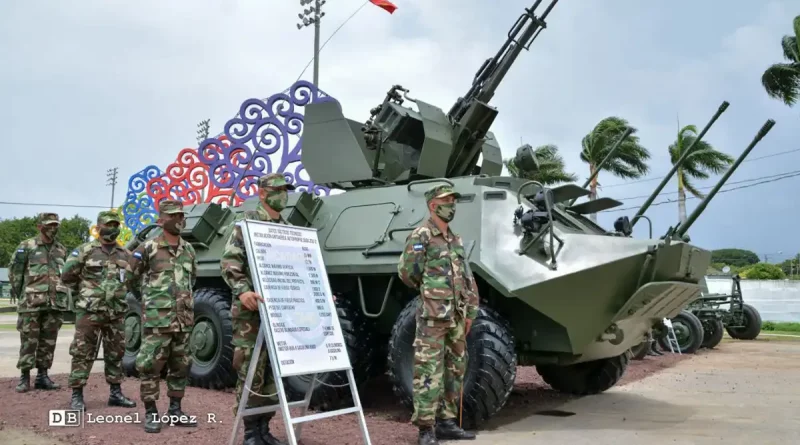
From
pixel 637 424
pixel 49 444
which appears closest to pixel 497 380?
pixel 637 424

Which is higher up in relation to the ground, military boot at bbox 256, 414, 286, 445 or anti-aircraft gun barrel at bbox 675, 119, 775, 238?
anti-aircraft gun barrel at bbox 675, 119, 775, 238

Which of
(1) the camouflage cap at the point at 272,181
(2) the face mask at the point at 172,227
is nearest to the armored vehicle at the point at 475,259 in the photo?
(2) the face mask at the point at 172,227

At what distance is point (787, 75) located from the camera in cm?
2016

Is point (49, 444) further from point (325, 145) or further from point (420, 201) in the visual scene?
point (325, 145)

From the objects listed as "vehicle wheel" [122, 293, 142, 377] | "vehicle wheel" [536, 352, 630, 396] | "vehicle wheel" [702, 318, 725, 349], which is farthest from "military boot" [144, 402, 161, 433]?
"vehicle wheel" [702, 318, 725, 349]

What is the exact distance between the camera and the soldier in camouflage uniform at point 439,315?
496 cm

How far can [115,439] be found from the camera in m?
5.00

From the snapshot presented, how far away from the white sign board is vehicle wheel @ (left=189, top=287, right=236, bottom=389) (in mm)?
2856

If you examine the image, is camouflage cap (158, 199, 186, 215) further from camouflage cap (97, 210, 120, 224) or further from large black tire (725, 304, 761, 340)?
large black tire (725, 304, 761, 340)

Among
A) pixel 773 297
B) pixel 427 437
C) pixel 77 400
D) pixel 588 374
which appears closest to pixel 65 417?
pixel 77 400

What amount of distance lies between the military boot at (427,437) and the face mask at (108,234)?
332 cm

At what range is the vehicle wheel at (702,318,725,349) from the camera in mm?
14344

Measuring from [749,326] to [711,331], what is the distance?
2.44 metres

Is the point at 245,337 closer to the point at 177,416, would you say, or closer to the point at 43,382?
the point at 177,416
